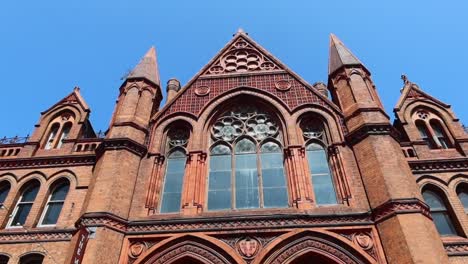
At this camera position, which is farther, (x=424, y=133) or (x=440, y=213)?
(x=424, y=133)

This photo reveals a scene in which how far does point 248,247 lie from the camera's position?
10.1 metres

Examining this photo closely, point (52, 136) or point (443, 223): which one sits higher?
point (52, 136)

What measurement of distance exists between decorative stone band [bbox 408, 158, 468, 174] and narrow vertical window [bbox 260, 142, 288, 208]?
481 centimetres

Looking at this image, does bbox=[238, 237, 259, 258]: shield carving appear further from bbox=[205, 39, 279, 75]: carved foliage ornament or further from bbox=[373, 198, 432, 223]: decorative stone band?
bbox=[205, 39, 279, 75]: carved foliage ornament

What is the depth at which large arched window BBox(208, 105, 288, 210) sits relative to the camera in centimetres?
1183

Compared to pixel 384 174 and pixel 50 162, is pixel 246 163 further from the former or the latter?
pixel 50 162

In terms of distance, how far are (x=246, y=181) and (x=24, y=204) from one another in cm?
796

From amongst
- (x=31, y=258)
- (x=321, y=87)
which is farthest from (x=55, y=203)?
(x=321, y=87)

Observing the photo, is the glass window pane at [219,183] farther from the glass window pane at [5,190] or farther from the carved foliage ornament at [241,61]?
the glass window pane at [5,190]

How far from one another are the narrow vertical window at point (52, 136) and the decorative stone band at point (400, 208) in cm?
1278

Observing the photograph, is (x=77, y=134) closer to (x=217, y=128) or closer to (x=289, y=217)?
(x=217, y=128)

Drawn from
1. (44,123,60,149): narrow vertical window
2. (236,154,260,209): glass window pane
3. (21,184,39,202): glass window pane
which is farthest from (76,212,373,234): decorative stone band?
(44,123,60,149): narrow vertical window

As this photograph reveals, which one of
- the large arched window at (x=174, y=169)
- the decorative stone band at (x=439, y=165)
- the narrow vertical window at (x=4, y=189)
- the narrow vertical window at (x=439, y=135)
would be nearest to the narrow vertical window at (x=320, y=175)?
the decorative stone band at (x=439, y=165)

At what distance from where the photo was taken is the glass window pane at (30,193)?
13104mm
